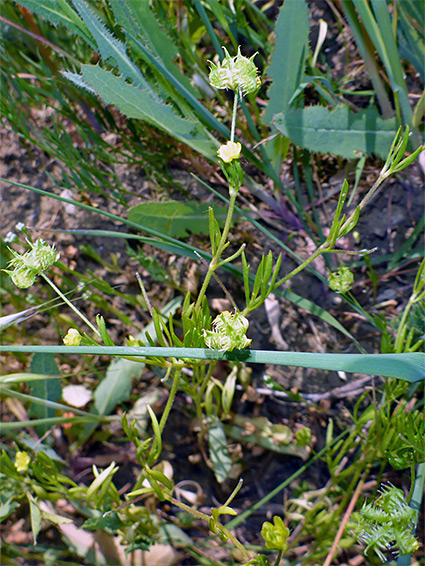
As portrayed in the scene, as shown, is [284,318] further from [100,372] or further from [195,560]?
[195,560]

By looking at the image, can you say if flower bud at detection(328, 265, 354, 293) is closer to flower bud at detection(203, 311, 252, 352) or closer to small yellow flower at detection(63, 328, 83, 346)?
flower bud at detection(203, 311, 252, 352)

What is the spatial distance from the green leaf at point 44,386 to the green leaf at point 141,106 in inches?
23.8

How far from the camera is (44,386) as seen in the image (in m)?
1.07

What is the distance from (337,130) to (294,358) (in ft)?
2.01

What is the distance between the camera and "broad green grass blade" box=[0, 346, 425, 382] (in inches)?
19.3

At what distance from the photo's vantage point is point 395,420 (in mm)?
750

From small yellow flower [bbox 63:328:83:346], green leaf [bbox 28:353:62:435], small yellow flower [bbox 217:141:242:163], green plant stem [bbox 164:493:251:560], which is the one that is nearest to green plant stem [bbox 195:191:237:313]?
small yellow flower [bbox 217:141:242:163]

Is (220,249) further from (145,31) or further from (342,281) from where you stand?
(145,31)

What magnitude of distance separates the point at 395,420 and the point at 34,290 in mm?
1021

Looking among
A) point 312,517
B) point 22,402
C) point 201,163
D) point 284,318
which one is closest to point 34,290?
point 22,402

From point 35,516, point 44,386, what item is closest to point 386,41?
point 44,386

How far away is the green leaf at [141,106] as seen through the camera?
76cm

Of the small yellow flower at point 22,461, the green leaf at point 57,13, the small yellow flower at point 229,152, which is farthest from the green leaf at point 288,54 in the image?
the small yellow flower at point 22,461

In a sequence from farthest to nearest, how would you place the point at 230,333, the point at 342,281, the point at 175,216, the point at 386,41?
the point at 175,216, the point at 386,41, the point at 342,281, the point at 230,333
